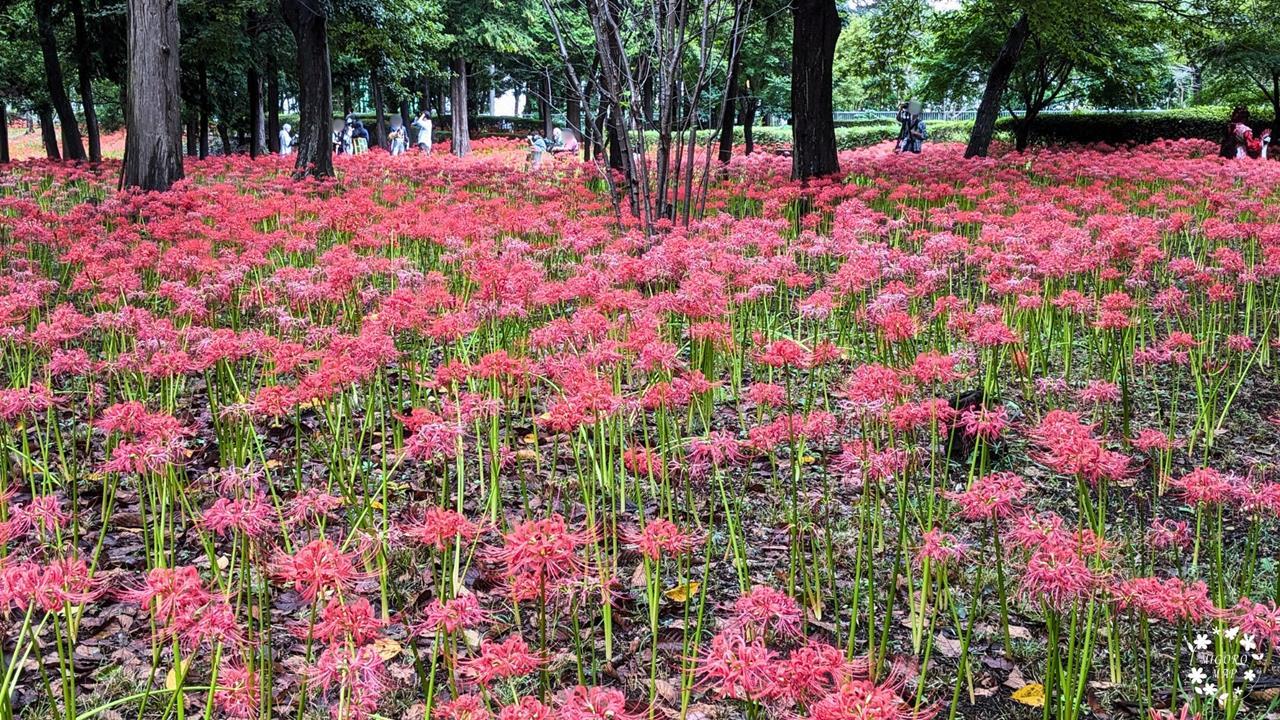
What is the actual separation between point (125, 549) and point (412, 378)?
1.28 m

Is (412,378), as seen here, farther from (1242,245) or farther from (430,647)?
(1242,245)

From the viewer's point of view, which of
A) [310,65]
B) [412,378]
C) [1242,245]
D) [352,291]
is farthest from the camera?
[310,65]

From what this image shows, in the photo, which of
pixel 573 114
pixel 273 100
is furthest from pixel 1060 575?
pixel 573 114

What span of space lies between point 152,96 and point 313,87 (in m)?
3.87

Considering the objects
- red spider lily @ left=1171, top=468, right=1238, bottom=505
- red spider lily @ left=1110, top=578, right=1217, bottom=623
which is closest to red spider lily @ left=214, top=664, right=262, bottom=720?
red spider lily @ left=1110, top=578, right=1217, bottom=623

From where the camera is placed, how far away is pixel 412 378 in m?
4.10

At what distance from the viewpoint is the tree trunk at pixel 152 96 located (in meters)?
10.1

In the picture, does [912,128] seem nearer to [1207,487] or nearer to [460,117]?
[460,117]

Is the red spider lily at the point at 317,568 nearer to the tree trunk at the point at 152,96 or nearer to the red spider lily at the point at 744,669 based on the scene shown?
the red spider lily at the point at 744,669

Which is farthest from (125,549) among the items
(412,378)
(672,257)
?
(672,257)

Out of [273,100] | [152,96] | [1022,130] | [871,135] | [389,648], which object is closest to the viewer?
[389,648]

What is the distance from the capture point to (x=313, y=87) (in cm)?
1397

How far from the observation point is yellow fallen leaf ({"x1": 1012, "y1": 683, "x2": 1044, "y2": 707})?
254 cm

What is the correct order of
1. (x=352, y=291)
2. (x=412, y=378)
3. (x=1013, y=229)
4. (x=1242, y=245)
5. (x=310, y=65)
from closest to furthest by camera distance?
(x=412, y=378), (x=352, y=291), (x=1013, y=229), (x=1242, y=245), (x=310, y=65)
